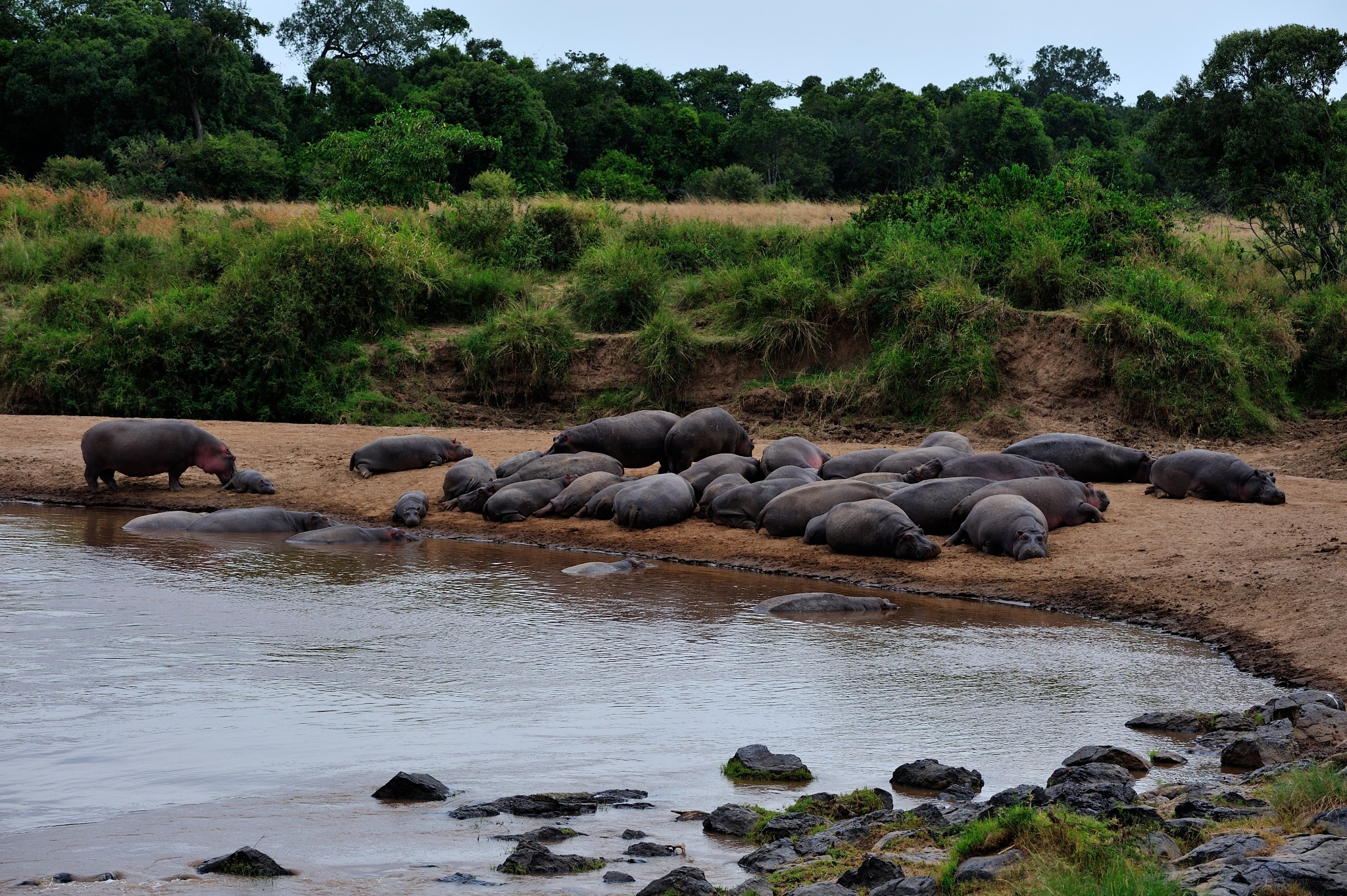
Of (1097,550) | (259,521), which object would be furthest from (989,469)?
(259,521)

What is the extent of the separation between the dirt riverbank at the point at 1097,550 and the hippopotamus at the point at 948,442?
66.0 inches

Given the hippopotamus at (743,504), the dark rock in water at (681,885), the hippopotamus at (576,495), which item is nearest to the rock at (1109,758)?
the dark rock in water at (681,885)

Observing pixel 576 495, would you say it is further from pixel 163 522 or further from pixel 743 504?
pixel 163 522

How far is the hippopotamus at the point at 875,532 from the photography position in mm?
10016

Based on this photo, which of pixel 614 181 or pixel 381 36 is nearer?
pixel 614 181

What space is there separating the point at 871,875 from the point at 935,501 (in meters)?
6.86

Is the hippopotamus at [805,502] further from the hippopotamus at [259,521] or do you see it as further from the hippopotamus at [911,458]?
the hippopotamus at [259,521]

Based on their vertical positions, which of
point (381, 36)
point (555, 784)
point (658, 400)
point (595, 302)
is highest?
point (381, 36)

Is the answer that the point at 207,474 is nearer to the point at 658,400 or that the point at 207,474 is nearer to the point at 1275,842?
the point at 658,400

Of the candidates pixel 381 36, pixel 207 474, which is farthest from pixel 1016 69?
pixel 207 474

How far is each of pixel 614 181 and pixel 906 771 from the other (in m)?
32.2

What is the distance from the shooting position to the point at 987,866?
3928 millimetres

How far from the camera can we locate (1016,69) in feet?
200

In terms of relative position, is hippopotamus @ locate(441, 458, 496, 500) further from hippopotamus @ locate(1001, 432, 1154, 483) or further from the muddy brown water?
hippopotamus @ locate(1001, 432, 1154, 483)
